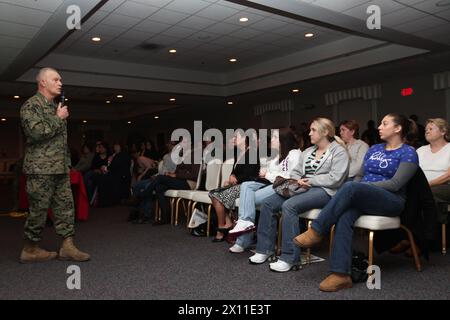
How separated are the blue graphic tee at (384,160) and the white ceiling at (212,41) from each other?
2241 mm

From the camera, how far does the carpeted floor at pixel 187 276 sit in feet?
7.73

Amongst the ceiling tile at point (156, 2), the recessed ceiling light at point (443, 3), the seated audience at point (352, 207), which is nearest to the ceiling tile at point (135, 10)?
the ceiling tile at point (156, 2)

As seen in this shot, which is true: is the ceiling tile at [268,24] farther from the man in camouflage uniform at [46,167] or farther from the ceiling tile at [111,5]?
the man in camouflage uniform at [46,167]

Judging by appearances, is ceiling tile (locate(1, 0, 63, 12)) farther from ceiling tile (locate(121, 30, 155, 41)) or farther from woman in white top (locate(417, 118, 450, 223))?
woman in white top (locate(417, 118, 450, 223))

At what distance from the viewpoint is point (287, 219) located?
2.84 m

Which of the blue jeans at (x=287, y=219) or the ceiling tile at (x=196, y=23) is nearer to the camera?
the blue jeans at (x=287, y=219)

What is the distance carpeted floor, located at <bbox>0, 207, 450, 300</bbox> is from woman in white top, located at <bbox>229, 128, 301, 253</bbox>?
7.7 inches

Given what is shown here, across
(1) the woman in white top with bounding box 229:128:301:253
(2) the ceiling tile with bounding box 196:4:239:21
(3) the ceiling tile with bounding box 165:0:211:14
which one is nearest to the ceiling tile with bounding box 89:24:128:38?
Answer: (3) the ceiling tile with bounding box 165:0:211:14

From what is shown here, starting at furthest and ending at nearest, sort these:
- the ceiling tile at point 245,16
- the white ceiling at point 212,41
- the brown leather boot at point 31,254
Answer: the ceiling tile at point 245,16
the white ceiling at point 212,41
the brown leather boot at point 31,254

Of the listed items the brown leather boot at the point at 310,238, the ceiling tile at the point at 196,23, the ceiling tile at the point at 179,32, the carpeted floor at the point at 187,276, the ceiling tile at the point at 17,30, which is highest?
the ceiling tile at the point at 179,32

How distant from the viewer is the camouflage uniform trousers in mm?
3000

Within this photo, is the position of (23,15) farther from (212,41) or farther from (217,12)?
(212,41)
